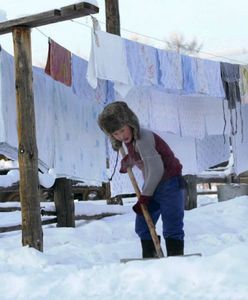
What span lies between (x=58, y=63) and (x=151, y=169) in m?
2.37

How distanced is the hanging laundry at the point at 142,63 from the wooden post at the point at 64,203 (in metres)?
1.96

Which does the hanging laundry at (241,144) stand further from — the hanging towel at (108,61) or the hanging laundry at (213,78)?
the hanging towel at (108,61)

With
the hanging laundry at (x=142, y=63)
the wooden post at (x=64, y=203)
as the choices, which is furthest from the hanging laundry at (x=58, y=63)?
the wooden post at (x=64, y=203)

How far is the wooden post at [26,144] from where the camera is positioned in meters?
5.70

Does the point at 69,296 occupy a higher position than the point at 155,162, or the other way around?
the point at 155,162

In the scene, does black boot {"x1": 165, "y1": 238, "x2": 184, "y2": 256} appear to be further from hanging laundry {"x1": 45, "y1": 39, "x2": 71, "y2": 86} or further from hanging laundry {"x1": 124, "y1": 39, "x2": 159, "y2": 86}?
hanging laundry {"x1": 124, "y1": 39, "x2": 159, "y2": 86}

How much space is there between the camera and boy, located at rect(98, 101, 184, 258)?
4715 millimetres

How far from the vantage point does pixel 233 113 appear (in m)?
10.6

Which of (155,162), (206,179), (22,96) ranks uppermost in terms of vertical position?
(22,96)

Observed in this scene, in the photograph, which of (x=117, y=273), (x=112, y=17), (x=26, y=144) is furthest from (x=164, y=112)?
(x=117, y=273)

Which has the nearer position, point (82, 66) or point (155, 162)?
point (155, 162)

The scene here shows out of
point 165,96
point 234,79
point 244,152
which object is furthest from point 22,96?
point 244,152

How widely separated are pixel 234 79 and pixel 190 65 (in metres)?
1.29

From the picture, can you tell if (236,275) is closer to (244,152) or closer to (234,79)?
(234,79)
